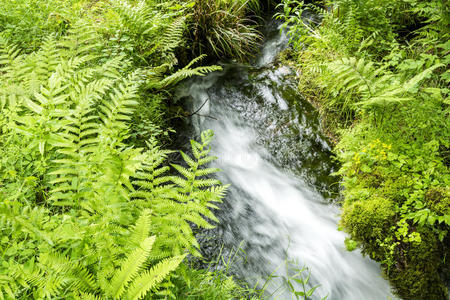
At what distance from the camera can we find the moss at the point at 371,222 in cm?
296

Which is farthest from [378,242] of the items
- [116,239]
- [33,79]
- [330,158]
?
[33,79]

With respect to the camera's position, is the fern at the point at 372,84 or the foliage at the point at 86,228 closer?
the foliage at the point at 86,228

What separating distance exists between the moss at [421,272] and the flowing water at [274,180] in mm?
172

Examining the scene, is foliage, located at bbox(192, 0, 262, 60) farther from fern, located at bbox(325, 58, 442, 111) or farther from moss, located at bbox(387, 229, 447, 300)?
moss, located at bbox(387, 229, 447, 300)

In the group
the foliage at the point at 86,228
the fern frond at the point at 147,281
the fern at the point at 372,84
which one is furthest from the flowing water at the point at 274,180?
the fern frond at the point at 147,281

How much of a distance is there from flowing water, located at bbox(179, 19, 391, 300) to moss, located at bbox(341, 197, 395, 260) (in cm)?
19

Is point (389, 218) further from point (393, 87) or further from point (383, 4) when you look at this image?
point (383, 4)

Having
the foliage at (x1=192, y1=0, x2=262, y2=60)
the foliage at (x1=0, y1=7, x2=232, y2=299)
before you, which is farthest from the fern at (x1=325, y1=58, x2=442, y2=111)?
the foliage at (x1=192, y1=0, x2=262, y2=60)

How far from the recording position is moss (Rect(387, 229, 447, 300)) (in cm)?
273

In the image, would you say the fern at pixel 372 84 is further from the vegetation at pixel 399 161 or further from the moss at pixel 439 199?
the moss at pixel 439 199

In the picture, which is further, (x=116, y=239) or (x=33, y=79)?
(x=33, y=79)

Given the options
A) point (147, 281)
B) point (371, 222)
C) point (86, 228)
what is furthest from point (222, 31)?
point (147, 281)

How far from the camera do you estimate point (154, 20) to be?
176 inches

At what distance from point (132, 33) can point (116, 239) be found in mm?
3473
